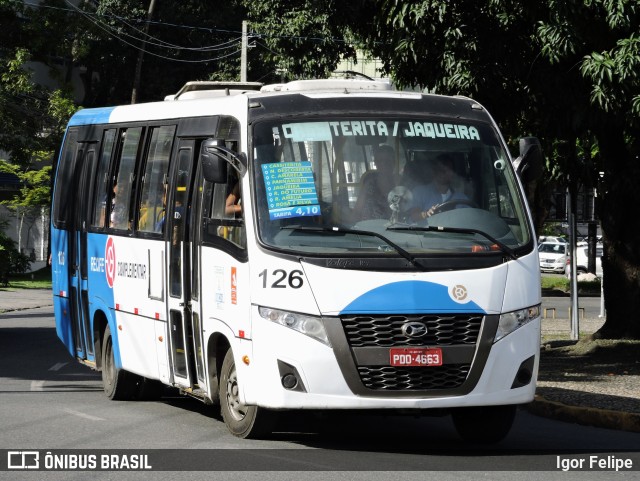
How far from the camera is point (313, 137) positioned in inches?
418

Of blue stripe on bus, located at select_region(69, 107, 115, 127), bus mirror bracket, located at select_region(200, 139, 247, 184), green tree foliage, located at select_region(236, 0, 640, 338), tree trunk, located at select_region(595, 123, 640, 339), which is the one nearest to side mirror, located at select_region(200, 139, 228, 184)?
bus mirror bracket, located at select_region(200, 139, 247, 184)

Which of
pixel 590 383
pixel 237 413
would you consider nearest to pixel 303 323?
pixel 237 413

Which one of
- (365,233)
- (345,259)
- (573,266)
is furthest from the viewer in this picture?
(573,266)

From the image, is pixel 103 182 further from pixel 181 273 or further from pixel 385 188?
pixel 385 188

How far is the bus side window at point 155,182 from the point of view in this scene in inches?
493

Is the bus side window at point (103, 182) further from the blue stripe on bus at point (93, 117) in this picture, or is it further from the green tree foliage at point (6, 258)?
the green tree foliage at point (6, 258)

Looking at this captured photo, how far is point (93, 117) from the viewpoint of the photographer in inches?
604

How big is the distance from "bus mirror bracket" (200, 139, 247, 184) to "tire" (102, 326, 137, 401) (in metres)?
3.85

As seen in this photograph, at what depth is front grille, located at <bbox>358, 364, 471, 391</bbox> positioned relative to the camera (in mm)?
9758

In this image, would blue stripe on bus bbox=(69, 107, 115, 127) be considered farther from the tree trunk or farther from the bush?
the tree trunk

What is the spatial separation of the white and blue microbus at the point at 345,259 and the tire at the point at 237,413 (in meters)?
0.02

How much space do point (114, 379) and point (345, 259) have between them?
15.6 feet

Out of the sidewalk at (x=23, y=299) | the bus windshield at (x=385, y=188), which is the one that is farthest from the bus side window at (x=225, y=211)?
the sidewalk at (x=23, y=299)

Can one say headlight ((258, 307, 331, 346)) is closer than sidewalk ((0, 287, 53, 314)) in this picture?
Yes
